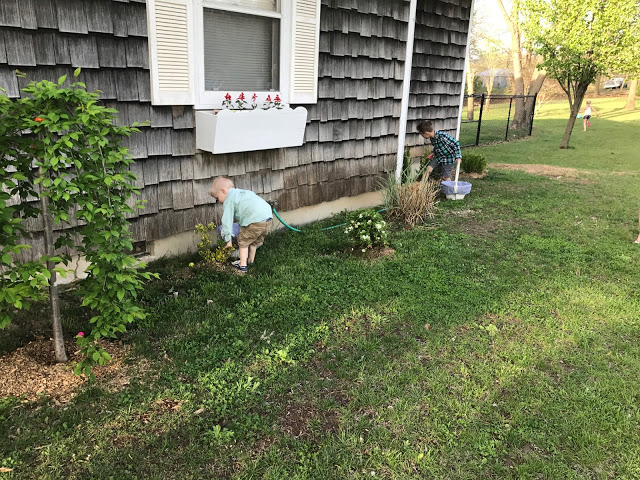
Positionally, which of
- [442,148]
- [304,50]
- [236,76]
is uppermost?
[304,50]

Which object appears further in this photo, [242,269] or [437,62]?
[437,62]

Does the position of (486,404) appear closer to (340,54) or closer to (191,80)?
(191,80)

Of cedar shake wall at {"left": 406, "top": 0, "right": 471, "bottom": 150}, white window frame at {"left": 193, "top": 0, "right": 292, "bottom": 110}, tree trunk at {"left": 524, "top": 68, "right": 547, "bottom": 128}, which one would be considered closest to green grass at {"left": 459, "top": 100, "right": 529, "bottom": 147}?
tree trunk at {"left": 524, "top": 68, "right": 547, "bottom": 128}

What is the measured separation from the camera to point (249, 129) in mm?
4281

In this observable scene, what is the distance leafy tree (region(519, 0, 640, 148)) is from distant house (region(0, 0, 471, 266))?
6.27 m

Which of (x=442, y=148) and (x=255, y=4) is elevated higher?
(x=255, y=4)

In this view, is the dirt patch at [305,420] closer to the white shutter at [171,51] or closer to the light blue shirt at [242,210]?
the light blue shirt at [242,210]

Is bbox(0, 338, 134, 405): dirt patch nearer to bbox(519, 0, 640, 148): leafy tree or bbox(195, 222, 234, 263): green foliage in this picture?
bbox(195, 222, 234, 263): green foliage

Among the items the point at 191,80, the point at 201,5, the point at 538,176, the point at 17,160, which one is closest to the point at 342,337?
the point at 17,160

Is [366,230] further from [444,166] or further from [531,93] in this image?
[531,93]

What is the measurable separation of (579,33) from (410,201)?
8.91m

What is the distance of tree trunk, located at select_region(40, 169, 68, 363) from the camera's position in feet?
8.28

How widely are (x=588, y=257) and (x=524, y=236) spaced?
29.4 inches

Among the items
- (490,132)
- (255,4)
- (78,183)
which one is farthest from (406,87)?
(490,132)
